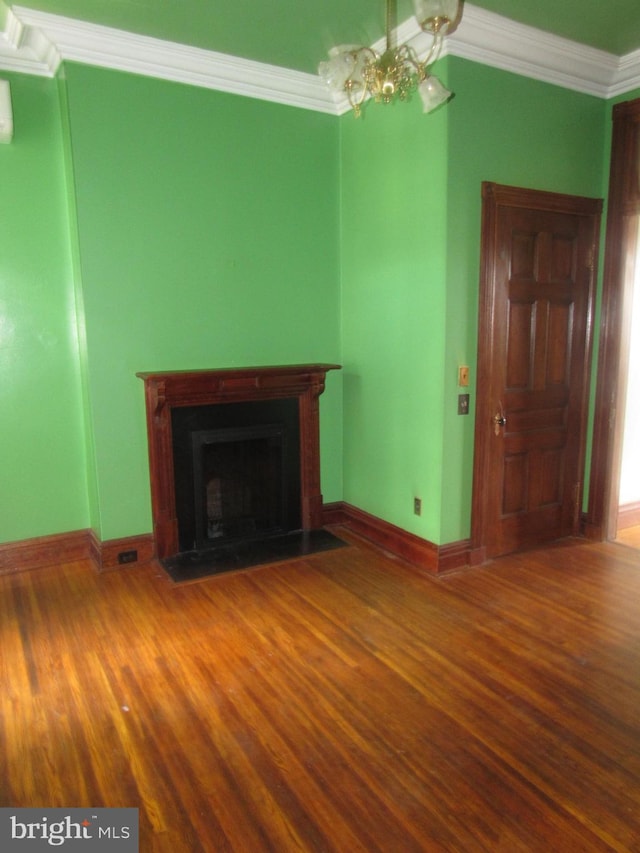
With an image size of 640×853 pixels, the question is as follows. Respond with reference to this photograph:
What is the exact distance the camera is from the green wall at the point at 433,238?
323cm

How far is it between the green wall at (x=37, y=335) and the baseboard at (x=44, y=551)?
5 cm

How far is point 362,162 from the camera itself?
3.80m

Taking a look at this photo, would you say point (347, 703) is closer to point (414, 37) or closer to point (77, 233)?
point (77, 233)

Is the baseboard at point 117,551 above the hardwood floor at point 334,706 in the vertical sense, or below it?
above

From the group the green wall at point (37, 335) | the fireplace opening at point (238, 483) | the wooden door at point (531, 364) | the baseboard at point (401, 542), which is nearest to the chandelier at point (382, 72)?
the wooden door at point (531, 364)

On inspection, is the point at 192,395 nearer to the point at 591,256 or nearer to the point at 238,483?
the point at 238,483

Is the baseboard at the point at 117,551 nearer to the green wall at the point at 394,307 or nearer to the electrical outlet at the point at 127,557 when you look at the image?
the electrical outlet at the point at 127,557

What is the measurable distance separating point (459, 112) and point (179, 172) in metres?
1.65

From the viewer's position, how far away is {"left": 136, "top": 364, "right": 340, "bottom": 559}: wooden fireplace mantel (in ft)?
11.6

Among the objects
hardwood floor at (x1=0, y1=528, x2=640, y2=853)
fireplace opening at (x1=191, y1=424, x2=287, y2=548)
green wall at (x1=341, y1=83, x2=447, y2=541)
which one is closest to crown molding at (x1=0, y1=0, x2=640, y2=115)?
green wall at (x1=341, y1=83, x2=447, y2=541)

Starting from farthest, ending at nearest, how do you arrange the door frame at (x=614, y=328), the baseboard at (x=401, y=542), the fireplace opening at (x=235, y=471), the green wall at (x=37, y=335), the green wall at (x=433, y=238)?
the fireplace opening at (x=235, y=471), the door frame at (x=614, y=328), the baseboard at (x=401, y=542), the green wall at (x=37, y=335), the green wall at (x=433, y=238)

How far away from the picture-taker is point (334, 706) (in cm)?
230

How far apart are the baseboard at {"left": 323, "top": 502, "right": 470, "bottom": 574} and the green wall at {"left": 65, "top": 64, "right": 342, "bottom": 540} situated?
1175 mm

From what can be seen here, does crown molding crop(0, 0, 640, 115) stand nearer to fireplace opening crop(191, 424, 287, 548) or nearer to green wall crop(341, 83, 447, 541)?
green wall crop(341, 83, 447, 541)
